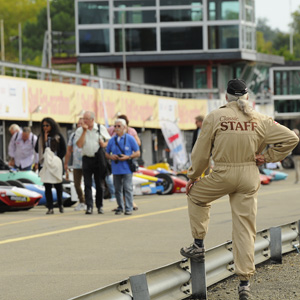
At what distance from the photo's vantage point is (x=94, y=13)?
70938 mm

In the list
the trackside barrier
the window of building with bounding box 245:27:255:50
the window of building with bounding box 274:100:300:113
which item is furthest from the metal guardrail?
the trackside barrier

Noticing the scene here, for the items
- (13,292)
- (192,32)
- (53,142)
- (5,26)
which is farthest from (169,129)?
(5,26)

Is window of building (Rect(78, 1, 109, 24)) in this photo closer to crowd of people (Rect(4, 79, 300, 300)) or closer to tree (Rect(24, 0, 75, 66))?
tree (Rect(24, 0, 75, 66))

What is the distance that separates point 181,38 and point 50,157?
5392cm

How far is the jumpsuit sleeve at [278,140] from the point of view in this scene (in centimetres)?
789

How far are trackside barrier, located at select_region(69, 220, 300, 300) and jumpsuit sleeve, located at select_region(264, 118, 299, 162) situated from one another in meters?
1.02

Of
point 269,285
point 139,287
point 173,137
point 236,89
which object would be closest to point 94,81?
point 173,137

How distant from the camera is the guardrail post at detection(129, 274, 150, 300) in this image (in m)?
6.80

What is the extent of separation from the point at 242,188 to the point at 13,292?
7.61ft

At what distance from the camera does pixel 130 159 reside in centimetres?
1650

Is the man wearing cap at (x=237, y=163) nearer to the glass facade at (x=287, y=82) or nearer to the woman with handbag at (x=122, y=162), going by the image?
the woman with handbag at (x=122, y=162)

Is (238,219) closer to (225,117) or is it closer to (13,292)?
(225,117)

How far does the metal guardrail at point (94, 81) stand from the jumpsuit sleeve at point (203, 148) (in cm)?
2687

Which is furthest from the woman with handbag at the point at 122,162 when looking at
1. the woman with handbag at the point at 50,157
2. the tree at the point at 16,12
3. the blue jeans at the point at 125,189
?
the tree at the point at 16,12
